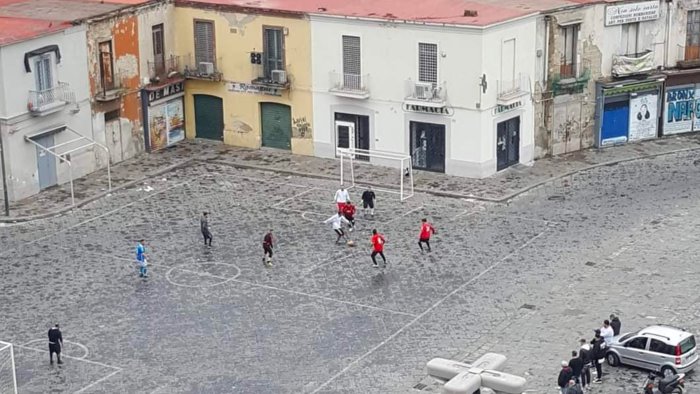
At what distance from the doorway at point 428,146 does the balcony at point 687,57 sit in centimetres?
1304

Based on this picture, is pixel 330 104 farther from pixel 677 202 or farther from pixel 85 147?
pixel 677 202

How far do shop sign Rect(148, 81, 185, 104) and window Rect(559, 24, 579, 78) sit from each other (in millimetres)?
17707

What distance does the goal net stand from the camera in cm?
3800

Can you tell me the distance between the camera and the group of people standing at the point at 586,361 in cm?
3662

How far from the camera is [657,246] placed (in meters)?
49.2

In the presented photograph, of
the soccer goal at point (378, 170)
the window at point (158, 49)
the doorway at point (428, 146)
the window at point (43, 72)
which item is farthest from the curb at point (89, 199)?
the doorway at point (428, 146)

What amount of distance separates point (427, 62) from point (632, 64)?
10.7 m

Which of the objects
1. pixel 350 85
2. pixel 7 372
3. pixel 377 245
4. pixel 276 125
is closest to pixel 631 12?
pixel 350 85

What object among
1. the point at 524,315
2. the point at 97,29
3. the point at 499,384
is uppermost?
the point at 97,29

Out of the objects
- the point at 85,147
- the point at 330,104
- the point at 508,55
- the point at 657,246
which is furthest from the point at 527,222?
the point at 85,147

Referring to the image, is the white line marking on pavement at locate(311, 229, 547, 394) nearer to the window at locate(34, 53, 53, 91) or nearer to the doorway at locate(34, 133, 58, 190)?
the doorway at locate(34, 133, 58, 190)

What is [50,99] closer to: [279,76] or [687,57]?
[279,76]

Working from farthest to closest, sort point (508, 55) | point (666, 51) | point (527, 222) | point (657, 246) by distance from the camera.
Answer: point (666, 51) < point (508, 55) < point (527, 222) < point (657, 246)

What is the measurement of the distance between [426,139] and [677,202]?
11.1m
